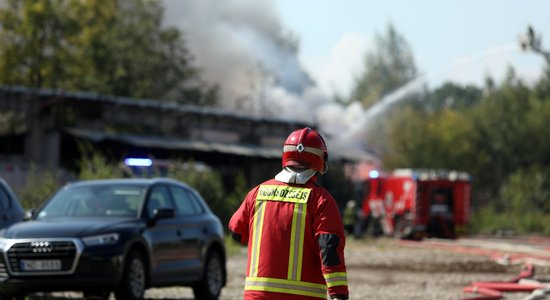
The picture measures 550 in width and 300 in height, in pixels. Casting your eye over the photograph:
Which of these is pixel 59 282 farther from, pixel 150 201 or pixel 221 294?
pixel 221 294

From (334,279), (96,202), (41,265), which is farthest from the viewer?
(96,202)

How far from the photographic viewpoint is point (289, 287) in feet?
20.4

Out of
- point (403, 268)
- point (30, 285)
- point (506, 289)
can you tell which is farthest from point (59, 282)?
point (403, 268)

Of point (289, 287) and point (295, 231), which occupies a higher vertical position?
point (295, 231)

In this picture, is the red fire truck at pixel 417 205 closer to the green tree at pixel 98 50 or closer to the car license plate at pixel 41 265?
the green tree at pixel 98 50

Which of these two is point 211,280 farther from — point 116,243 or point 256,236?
point 256,236

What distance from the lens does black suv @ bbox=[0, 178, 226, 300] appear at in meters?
12.3

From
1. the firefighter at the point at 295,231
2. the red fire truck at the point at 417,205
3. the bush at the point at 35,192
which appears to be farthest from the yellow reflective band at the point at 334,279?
the red fire truck at the point at 417,205

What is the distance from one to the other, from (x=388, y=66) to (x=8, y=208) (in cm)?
9497

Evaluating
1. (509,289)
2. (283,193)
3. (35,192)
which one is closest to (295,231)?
(283,193)

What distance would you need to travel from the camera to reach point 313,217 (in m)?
6.26

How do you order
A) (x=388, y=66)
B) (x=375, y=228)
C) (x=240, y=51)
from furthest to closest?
(x=388, y=66) → (x=240, y=51) → (x=375, y=228)

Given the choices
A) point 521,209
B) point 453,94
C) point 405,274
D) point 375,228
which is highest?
point 453,94

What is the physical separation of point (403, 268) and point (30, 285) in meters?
10.4
